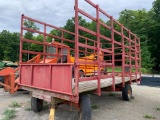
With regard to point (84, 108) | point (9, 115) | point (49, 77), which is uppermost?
point (49, 77)

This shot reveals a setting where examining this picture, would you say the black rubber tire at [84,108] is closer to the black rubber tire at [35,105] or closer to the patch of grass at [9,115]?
the black rubber tire at [35,105]

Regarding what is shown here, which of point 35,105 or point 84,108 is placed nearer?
point 84,108

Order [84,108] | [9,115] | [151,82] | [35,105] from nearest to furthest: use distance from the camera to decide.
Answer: [84,108]
[9,115]
[35,105]
[151,82]

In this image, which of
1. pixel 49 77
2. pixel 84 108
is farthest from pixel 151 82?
pixel 49 77

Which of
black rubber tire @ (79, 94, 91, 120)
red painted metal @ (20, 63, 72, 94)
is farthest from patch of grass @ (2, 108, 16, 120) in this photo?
black rubber tire @ (79, 94, 91, 120)

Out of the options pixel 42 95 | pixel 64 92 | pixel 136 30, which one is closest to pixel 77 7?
pixel 64 92

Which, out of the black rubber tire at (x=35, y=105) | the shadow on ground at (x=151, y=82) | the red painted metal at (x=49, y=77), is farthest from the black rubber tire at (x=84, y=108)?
the shadow on ground at (x=151, y=82)

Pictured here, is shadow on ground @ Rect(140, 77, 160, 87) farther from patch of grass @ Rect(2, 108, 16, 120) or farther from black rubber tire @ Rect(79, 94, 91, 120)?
patch of grass @ Rect(2, 108, 16, 120)

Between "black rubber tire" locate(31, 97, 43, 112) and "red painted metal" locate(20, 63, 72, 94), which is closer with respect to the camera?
"red painted metal" locate(20, 63, 72, 94)

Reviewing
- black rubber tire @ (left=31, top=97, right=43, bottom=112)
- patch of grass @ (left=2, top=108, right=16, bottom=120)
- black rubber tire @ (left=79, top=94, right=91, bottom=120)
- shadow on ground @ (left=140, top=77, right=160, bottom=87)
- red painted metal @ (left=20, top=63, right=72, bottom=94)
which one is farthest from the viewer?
shadow on ground @ (left=140, top=77, right=160, bottom=87)

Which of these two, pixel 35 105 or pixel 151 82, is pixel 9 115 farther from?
pixel 151 82

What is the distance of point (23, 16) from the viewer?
5270mm

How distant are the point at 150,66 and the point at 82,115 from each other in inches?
1093

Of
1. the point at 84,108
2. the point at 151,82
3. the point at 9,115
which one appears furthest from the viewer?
the point at 151,82
